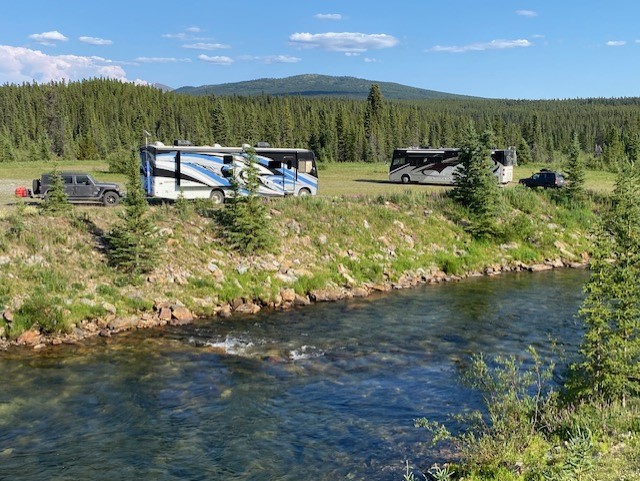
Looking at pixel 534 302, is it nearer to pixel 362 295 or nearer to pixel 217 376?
pixel 362 295

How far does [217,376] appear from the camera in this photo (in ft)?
56.2

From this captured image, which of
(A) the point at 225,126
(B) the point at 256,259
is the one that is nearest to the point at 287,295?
(B) the point at 256,259

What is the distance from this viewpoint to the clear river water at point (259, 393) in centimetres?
1205

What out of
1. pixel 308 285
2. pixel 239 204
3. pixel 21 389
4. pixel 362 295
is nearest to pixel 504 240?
pixel 362 295

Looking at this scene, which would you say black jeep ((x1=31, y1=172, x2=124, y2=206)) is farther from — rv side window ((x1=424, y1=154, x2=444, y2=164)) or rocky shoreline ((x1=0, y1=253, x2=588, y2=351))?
rv side window ((x1=424, y1=154, x2=444, y2=164))

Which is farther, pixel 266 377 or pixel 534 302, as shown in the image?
pixel 534 302

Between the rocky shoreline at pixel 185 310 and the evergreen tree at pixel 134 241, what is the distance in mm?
2155

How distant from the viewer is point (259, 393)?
15.9 metres

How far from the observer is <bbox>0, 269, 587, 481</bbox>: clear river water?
12.0 m

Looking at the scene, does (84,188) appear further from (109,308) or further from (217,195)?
(109,308)

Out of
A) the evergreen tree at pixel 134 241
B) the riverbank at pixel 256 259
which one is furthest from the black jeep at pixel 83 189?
the evergreen tree at pixel 134 241

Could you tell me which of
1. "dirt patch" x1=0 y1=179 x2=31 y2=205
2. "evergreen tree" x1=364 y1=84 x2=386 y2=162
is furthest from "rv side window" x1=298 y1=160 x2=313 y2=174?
"evergreen tree" x1=364 y1=84 x2=386 y2=162

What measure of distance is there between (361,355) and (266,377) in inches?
145

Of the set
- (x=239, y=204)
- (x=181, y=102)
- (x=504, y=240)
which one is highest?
(x=181, y=102)
